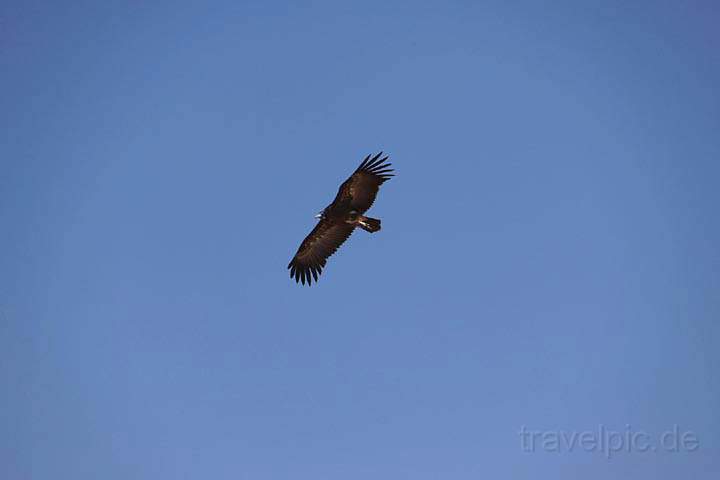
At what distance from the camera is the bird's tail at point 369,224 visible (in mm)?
30516

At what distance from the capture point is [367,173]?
2988 centimetres

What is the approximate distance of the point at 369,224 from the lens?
30.6 meters

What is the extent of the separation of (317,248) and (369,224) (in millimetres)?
3058

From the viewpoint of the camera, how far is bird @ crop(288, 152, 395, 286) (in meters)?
29.9

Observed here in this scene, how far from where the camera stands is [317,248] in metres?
32.8

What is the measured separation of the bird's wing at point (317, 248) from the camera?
32031 mm

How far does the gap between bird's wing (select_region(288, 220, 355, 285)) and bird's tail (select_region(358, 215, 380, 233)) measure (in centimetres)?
103

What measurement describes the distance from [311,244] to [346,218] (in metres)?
2.26

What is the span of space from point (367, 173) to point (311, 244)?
430 cm

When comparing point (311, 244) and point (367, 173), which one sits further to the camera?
point (311, 244)

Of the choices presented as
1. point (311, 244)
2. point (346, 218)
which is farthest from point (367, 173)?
point (311, 244)

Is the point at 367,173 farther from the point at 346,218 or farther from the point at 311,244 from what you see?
the point at 311,244

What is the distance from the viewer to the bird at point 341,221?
2986 cm

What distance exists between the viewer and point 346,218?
1228 inches
